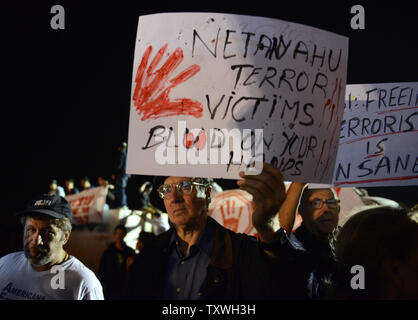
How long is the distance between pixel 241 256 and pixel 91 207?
5200 millimetres

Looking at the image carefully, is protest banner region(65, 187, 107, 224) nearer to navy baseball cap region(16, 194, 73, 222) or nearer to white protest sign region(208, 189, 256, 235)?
white protest sign region(208, 189, 256, 235)

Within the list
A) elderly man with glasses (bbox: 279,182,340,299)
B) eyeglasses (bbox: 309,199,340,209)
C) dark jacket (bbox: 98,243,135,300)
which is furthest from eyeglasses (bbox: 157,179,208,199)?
dark jacket (bbox: 98,243,135,300)

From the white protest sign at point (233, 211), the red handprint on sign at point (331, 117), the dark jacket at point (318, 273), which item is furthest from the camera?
the white protest sign at point (233, 211)

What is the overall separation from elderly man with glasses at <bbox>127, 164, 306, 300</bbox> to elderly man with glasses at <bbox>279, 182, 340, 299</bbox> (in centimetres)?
13

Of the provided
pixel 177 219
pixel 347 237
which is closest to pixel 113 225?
pixel 177 219

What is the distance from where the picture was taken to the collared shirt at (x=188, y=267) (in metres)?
1.83

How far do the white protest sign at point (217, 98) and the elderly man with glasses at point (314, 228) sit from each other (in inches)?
12.5

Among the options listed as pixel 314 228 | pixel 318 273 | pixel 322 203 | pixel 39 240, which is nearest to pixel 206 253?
pixel 318 273

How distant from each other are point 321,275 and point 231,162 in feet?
1.69

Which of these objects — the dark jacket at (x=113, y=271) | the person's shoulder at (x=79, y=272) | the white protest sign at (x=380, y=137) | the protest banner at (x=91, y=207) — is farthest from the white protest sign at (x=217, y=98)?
the protest banner at (x=91, y=207)

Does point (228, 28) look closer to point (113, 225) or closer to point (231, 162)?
point (231, 162)

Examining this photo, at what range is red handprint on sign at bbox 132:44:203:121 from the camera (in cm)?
191

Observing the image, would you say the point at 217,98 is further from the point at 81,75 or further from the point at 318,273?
the point at 81,75

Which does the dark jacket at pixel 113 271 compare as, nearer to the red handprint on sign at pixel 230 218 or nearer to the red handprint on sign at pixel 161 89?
the red handprint on sign at pixel 230 218
